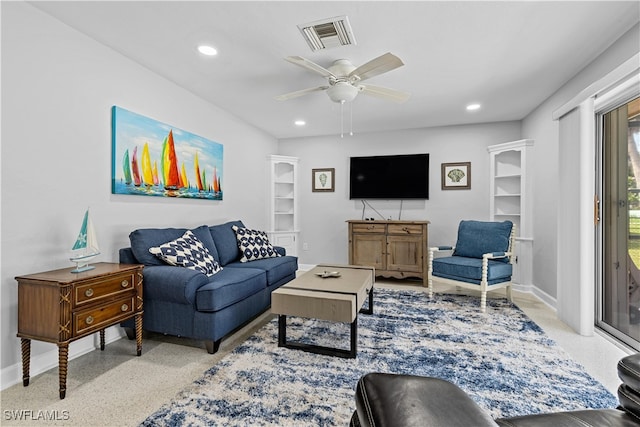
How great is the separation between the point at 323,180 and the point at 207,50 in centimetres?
324

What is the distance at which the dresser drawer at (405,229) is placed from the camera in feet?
14.7

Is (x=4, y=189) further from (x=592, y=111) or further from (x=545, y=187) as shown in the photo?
(x=545, y=187)

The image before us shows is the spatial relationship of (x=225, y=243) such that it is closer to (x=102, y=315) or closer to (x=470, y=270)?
(x=102, y=315)

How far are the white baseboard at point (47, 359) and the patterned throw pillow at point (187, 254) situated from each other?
2.66ft

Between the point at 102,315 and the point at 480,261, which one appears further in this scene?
the point at 480,261

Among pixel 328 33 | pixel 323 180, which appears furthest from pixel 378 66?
pixel 323 180

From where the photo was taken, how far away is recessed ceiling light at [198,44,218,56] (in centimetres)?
250

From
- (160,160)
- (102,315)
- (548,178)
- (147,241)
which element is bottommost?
(102,315)

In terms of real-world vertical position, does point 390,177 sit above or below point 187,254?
above

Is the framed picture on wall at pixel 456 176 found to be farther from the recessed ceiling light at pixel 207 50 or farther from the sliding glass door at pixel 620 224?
the recessed ceiling light at pixel 207 50

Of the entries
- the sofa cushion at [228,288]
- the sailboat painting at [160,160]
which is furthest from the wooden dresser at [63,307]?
the sailboat painting at [160,160]

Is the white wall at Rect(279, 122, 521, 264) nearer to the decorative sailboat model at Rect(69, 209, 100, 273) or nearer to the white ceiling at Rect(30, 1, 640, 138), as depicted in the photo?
the white ceiling at Rect(30, 1, 640, 138)

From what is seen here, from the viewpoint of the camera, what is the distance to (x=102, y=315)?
1.96 m

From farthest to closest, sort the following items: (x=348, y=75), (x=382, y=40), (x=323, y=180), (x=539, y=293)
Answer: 1. (x=323, y=180)
2. (x=539, y=293)
3. (x=348, y=75)
4. (x=382, y=40)
